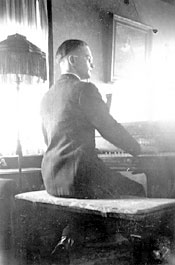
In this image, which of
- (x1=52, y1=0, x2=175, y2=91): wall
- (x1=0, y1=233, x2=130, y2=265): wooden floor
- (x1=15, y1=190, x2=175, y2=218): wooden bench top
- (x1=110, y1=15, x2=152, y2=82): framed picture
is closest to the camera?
(x1=15, y1=190, x2=175, y2=218): wooden bench top

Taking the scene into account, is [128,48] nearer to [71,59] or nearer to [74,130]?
[71,59]

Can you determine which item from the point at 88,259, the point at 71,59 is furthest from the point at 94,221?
the point at 71,59

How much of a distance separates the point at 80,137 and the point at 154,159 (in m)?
0.62

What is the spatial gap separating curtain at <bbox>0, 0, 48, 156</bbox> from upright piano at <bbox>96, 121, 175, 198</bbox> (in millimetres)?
1219

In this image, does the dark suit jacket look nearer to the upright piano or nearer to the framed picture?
the upright piano

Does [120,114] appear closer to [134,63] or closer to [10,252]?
[134,63]

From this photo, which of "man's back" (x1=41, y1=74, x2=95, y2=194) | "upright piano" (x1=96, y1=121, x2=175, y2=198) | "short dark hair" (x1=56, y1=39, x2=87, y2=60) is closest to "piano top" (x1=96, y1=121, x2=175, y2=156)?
"upright piano" (x1=96, y1=121, x2=175, y2=198)

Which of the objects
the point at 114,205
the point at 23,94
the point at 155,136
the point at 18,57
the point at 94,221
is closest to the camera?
the point at 114,205

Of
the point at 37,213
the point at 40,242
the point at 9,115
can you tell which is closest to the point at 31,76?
the point at 9,115

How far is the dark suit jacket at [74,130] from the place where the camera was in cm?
234

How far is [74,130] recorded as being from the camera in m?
2.41

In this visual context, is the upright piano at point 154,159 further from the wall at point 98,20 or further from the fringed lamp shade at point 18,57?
the wall at point 98,20

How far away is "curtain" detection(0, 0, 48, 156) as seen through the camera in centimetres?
399

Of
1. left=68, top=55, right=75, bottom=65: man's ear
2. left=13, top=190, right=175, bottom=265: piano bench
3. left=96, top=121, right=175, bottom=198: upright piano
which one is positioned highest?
left=68, top=55, right=75, bottom=65: man's ear
